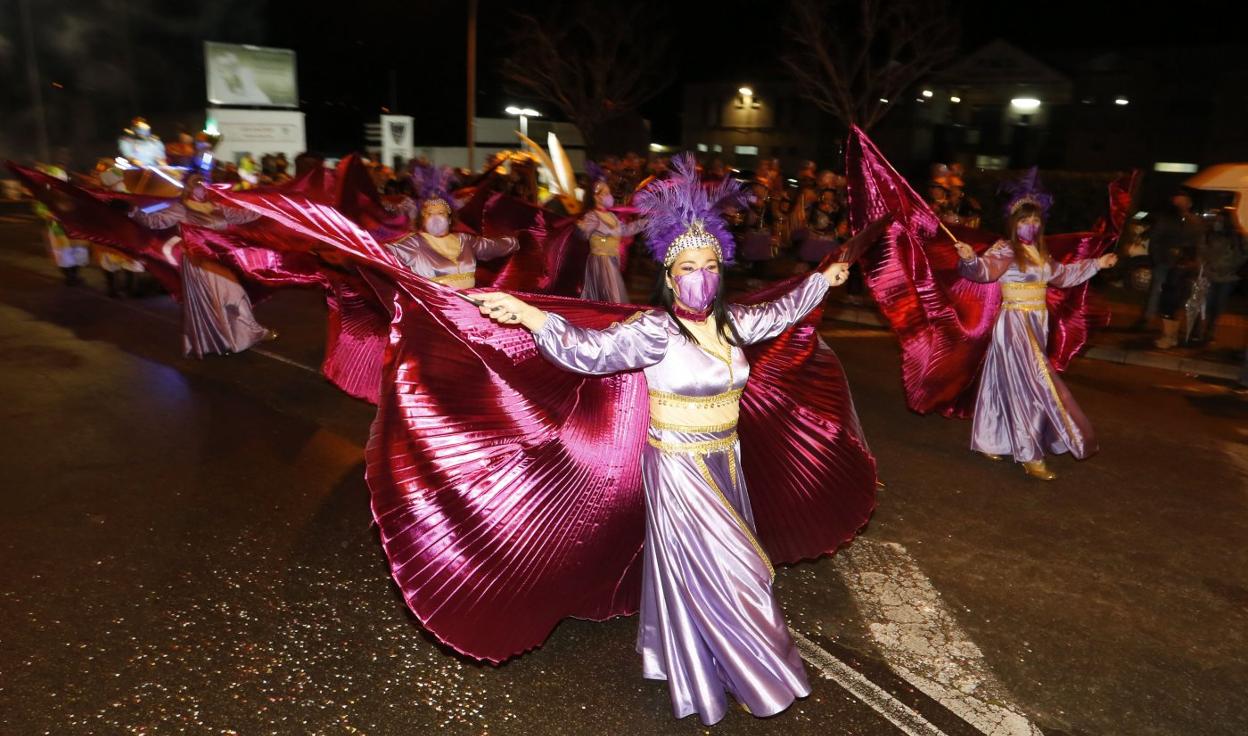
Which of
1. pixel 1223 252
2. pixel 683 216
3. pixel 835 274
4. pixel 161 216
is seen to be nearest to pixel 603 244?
pixel 161 216

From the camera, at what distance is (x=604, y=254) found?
9.70 m

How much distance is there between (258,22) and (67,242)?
128ft

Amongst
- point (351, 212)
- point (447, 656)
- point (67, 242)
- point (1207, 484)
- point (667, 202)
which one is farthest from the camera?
point (67, 242)

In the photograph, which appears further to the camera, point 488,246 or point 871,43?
point 871,43

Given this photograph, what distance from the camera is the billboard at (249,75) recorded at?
Result: 40.6m

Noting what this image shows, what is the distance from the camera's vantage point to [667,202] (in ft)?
11.2

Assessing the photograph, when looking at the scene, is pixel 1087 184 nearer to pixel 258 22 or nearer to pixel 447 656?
pixel 447 656

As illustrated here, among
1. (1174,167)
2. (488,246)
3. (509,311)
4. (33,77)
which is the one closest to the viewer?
(509,311)

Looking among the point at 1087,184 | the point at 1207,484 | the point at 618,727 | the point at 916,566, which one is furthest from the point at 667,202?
the point at 1087,184

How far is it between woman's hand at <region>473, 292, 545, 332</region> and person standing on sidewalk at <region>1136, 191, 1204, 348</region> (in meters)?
10.1

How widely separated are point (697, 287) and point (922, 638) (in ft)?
6.85

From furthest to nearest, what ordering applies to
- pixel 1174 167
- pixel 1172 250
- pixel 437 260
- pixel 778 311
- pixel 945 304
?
pixel 1174 167
pixel 1172 250
pixel 437 260
pixel 945 304
pixel 778 311

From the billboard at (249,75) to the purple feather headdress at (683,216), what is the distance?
43217 millimetres

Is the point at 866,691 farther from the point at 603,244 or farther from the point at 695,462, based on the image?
the point at 603,244
